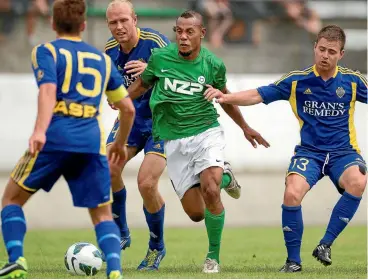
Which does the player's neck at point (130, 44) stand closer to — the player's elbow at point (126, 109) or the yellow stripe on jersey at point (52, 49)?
the player's elbow at point (126, 109)

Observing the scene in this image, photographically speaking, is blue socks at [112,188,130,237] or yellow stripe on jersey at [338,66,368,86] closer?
yellow stripe on jersey at [338,66,368,86]

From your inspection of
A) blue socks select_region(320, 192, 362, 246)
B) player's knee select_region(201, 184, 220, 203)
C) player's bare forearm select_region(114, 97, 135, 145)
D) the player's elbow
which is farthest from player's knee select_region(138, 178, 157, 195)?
the player's elbow

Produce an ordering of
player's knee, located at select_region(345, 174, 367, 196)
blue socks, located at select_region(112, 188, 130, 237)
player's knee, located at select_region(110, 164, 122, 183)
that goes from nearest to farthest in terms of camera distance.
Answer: player's knee, located at select_region(345, 174, 367, 196) → player's knee, located at select_region(110, 164, 122, 183) → blue socks, located at select_region(112, 188, 130, 237)

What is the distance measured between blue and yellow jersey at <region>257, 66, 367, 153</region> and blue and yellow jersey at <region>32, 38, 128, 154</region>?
8.17 feet

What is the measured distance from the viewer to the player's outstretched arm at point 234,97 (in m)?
8.51

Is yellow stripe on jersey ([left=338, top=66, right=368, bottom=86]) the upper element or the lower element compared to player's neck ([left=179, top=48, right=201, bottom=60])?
lower

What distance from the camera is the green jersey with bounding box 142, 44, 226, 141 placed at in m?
8.74

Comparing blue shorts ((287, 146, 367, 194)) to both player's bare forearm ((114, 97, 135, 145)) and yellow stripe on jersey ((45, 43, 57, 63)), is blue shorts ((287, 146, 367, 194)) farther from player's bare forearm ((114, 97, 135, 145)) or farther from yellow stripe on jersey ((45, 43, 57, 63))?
yellow stripe on jersey ((45, 43, 57, 63))

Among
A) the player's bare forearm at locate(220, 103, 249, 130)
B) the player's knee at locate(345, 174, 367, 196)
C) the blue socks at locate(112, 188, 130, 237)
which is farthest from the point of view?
the blue socks at locate(112, 188, 130, 237)

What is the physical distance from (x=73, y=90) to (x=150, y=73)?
84.5 inches

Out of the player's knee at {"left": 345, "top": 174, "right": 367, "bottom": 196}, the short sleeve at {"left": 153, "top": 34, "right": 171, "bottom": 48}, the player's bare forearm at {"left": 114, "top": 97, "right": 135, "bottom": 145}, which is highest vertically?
the short sleeve at {"left": 153, "top": 34, "right": 171, "bottom": 48}

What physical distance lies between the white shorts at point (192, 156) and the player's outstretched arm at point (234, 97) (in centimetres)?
37

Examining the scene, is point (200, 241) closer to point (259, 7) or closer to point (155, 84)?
point (155, 84)

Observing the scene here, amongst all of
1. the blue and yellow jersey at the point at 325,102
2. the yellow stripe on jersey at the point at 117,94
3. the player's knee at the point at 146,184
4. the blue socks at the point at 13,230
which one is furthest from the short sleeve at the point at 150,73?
the blue socks at the point at 13,230
